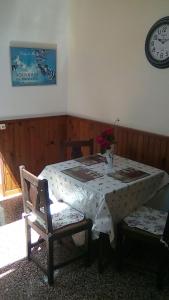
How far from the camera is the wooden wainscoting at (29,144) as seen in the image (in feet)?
10.9

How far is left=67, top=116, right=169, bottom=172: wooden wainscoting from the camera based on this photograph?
271 centimetres

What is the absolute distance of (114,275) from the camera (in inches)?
87.3

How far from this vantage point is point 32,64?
11.0ft

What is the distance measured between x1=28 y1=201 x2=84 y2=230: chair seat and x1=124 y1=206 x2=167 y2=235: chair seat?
0.39m

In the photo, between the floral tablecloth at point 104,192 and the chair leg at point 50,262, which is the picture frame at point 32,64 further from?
the chair leg at point 50,262

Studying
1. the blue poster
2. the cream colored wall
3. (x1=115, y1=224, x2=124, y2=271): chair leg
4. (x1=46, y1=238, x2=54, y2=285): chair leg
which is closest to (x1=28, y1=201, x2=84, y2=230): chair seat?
(x1=46, y1=238, x2=54, y2=285): chair leg

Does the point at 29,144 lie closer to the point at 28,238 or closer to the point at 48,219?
the point at 28,238

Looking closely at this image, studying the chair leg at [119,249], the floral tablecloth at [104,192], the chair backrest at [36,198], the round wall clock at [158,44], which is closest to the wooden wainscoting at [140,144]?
the floral tablecloth at [104,192]

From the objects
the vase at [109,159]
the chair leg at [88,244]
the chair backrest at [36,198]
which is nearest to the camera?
the chair backrest at [36,198]

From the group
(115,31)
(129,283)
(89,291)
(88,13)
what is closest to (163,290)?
(129,283)

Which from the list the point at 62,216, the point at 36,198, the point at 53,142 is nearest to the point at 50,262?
the point at 62,216

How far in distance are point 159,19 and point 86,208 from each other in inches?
72.3

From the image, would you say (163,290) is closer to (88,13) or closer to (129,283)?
(129,283)

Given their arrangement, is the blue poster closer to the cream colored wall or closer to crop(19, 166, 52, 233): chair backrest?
the cream colored wall
